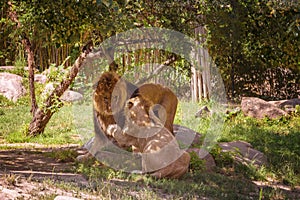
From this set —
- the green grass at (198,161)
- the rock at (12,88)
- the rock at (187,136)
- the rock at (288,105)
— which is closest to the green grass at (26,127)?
Answer: the green grass at (198,161)

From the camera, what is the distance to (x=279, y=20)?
235 inches

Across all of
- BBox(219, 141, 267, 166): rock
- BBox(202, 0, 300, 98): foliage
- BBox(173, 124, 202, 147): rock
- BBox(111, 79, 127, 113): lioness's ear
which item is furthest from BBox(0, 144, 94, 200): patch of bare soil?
BBox(202, 0, 300, 98): foliage

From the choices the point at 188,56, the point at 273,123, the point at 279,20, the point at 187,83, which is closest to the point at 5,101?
the point at 187,83

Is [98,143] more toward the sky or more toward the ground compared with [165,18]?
more toward the ground

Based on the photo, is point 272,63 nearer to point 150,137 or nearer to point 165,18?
point 165,18

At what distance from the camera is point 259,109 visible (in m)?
12.2

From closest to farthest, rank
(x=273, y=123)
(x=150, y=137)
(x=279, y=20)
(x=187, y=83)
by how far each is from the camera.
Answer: (x=279, y=20) → (x=150, y=137) → (x=273, y=123) → (x=187, y=83)

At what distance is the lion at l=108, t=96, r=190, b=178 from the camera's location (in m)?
6.66

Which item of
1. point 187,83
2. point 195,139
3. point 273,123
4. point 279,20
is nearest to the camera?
point 279,20

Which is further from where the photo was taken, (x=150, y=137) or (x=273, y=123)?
(x=273, y=123)

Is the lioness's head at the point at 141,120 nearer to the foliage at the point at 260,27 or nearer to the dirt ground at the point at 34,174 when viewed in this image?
the dirt ground at the point at 34,174

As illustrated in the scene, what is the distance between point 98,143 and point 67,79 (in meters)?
1.76

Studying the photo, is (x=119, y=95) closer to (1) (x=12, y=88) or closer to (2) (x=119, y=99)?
(2) (x=119, y=99)

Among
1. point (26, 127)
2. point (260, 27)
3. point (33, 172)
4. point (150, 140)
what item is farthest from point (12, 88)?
point (260, 27)
